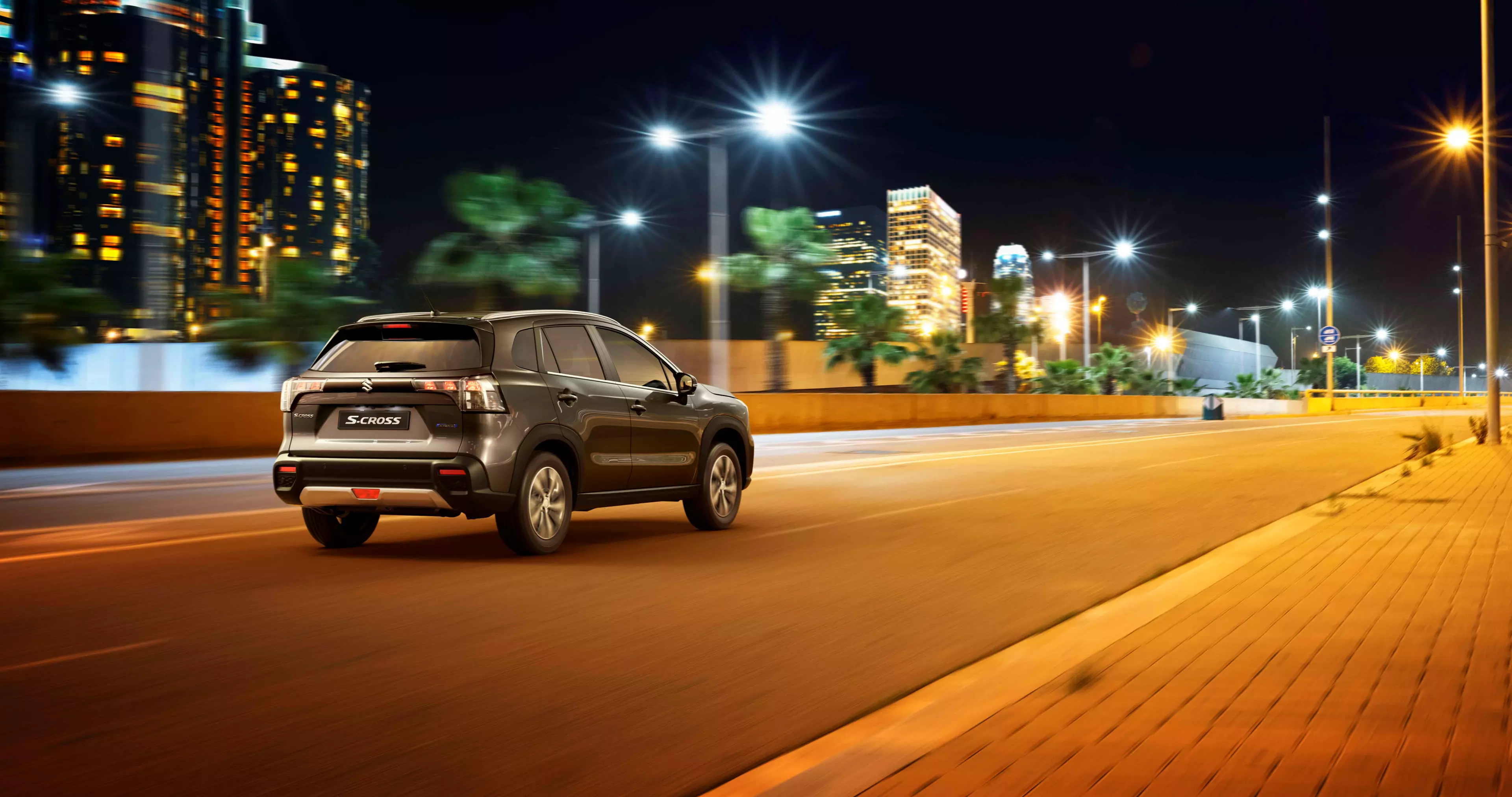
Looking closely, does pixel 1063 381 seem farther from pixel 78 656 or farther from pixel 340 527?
pixel 78 656

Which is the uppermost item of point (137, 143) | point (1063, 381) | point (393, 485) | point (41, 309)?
point (137, 143)

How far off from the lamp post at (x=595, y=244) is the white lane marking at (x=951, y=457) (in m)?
17.2

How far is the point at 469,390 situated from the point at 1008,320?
65732 mm

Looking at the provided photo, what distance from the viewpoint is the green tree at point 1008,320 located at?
2842 inches

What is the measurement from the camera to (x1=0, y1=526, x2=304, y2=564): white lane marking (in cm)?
940

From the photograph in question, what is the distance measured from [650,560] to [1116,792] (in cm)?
593

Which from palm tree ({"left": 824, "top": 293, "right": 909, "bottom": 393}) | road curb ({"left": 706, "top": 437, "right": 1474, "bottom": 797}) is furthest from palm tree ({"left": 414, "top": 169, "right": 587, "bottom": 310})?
road curb ({"left": 706, "top": 437, "right": 1474, "bottom": 797})

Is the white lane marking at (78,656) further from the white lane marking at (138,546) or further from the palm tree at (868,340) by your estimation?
the palm tree at (868,340)

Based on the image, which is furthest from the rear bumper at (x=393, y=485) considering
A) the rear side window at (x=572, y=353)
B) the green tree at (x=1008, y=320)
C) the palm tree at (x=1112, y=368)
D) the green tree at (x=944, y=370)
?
the palm tree at (x=1112, y=368)

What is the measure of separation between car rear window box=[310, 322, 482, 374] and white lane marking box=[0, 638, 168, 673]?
2929 mm

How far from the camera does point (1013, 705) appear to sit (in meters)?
5.08

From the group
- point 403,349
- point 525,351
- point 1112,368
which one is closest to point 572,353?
point 525,351

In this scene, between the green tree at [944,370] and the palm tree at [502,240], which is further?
the green tree at [944,370]

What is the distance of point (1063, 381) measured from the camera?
69.9m
